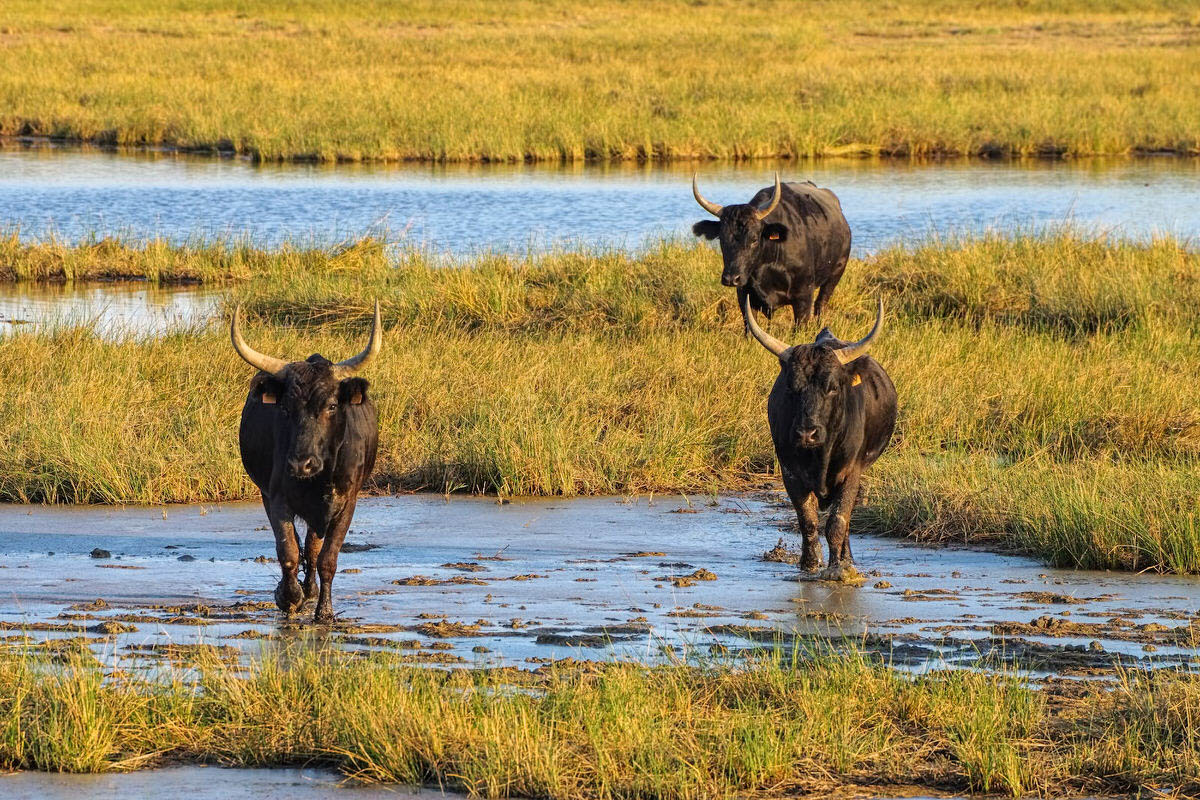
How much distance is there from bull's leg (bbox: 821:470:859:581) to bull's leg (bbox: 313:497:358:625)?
2.28 meters

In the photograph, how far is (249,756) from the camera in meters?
5.47

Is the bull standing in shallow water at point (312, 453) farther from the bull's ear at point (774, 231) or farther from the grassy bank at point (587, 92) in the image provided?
the grassy bank at point (587, 92)

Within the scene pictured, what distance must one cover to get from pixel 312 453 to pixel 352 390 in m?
0.33

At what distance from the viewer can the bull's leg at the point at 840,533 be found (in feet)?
26.4

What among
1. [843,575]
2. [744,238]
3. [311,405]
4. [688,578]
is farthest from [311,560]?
[744,238]

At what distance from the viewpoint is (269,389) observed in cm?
721

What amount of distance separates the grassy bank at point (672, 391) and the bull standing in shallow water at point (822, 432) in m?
0.92

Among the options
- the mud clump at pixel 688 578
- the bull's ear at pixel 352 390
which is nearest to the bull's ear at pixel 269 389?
the bull's ear at pixel 352 390

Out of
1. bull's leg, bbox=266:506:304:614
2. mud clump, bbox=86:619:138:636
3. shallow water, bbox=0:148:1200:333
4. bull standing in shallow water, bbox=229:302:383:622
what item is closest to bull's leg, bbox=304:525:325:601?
bull standing in shallow water, bbox=229:302:383:622

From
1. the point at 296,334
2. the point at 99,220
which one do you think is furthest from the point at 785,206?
the point at 99,220

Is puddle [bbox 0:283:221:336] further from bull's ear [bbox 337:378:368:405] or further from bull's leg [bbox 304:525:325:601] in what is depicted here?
bull's ear [bbox 337:378:368:405]

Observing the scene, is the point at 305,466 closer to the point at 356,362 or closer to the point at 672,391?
the point at 356,362

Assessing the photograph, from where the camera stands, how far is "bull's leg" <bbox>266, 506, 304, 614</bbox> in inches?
287

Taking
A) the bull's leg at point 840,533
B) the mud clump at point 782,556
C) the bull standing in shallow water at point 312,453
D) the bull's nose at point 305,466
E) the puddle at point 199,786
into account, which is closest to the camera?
the puddle at point 199,786
